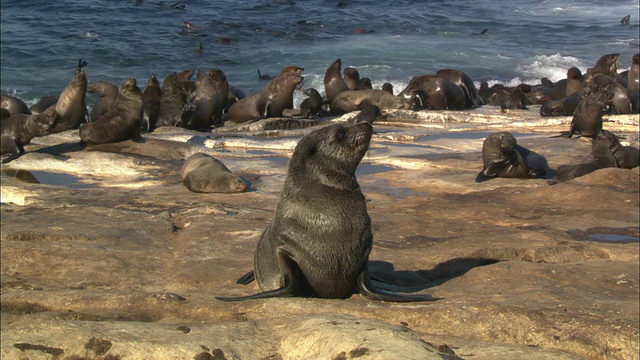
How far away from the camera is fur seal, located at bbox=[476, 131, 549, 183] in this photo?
37.4 ft

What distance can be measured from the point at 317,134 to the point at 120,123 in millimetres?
8750

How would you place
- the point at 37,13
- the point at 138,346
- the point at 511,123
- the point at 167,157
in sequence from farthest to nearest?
the point at 37,13, the point at 511,123, the point at 167,157, the point at 138,346

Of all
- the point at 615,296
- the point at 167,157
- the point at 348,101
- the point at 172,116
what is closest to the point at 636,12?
the point at 348,101

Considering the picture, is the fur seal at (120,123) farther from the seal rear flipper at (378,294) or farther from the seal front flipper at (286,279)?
the seal rear flipper at (378,294)

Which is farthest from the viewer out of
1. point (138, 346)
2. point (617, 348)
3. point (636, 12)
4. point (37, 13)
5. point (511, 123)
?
point (636, 12)

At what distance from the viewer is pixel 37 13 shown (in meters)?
37.4

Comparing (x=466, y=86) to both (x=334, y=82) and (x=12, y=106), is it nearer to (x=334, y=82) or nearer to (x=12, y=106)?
(x=334, y=82)

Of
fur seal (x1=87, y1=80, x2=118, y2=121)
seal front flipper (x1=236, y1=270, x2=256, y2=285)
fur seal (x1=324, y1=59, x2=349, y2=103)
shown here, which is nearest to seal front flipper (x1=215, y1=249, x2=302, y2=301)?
seal front flipper (x1=236, y1=270, x2=256, y2=285)

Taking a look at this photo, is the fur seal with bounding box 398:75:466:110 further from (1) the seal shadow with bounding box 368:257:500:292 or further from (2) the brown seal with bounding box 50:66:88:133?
(1) the seal shadow with bounding box 368:257:500:292

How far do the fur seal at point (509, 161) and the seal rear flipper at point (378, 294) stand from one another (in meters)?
6.03

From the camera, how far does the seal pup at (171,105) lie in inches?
677

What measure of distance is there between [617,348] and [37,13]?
36.1 m

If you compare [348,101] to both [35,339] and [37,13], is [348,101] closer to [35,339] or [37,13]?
[35,339]

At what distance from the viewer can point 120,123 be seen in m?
13.7
